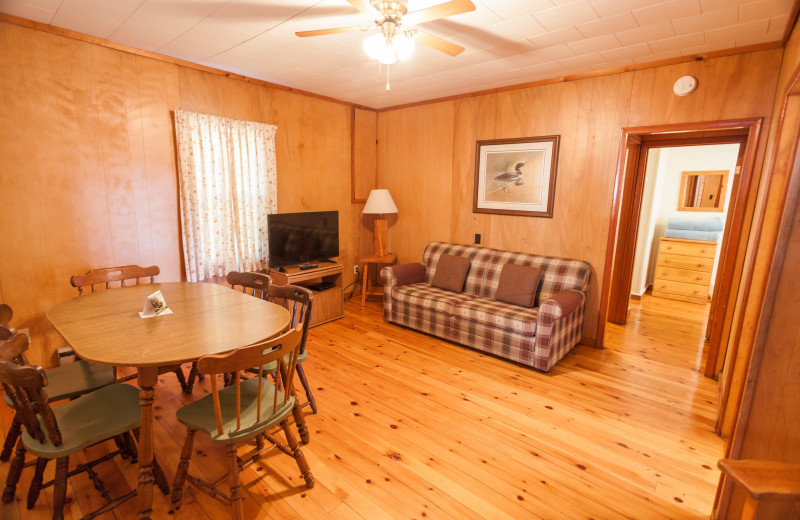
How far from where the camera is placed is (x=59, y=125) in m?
2.79

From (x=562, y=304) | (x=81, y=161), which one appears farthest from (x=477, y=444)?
(x=81, y=161)

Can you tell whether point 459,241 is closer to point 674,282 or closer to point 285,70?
point 285,70

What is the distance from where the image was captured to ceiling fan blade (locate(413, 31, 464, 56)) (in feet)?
6.81

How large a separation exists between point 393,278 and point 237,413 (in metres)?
2.78

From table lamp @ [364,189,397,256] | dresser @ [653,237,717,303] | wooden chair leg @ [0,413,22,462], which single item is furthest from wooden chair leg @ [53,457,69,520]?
dresser @ [653,237,717,303]

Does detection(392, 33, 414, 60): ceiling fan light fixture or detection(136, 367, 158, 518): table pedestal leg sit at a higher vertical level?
detection(392, 33, 414, 60): ceiling fan light fixture

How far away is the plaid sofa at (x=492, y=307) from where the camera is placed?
3176 mm

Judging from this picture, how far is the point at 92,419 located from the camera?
1697 mm

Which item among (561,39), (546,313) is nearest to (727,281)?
(546,313)

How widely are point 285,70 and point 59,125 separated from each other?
181 centimetres

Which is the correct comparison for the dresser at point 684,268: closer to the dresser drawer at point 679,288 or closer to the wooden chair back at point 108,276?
the dresser drawer at point 679,288

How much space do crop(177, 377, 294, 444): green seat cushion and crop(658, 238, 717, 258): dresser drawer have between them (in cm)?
574

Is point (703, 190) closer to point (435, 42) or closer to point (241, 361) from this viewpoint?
point (435, 42)

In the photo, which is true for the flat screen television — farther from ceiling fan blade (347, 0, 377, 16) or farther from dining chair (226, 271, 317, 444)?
ceiling fan blade (347, 0, 377, 16)
